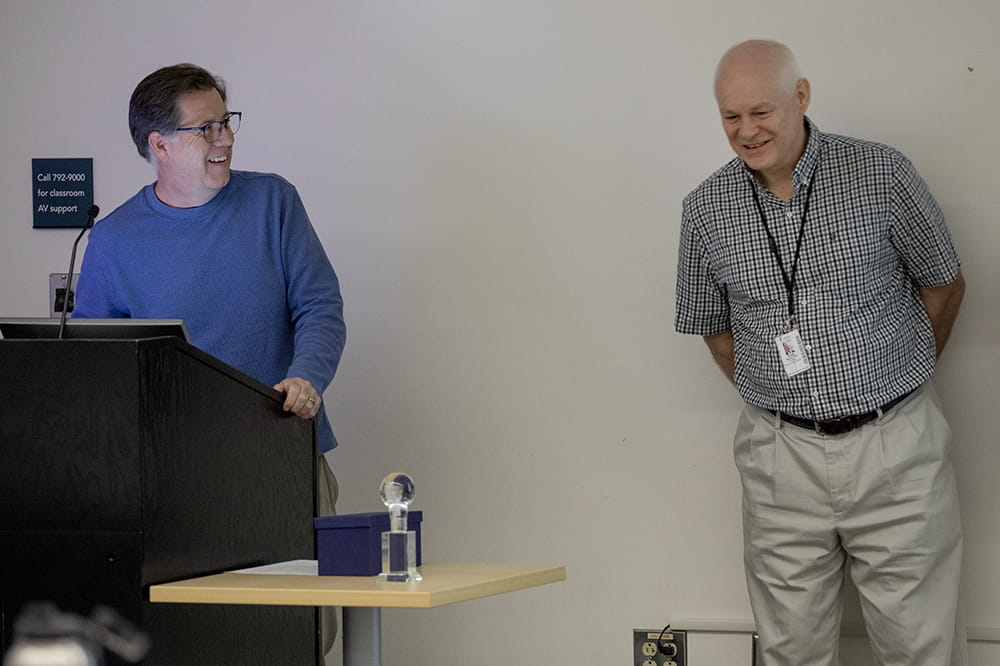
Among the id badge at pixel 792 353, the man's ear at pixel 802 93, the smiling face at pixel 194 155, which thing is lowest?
the id badge at pixel 792 353

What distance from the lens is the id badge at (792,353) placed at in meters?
2.77

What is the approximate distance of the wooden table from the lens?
1599 millimetres

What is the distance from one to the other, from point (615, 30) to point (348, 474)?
62.8 inches

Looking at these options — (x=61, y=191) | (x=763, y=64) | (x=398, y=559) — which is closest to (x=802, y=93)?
(x=763, y=64)

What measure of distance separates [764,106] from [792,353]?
0.59 m

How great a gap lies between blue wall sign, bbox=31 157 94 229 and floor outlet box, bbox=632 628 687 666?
2.22 meters

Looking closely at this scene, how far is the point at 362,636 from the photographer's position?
1.84 metres

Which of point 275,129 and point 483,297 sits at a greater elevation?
point 275,129

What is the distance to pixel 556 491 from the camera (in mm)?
3523

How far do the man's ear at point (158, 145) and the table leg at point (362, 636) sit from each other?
1448mm

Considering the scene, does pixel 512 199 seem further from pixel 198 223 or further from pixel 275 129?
pixel 198 223

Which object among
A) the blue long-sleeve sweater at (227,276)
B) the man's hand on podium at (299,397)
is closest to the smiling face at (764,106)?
the blue long-sleeve sweater at (227,276)

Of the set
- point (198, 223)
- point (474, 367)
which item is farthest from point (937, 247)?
point (198, 223)

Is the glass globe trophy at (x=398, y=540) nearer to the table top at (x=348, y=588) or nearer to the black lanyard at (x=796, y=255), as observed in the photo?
the table top at (x=348, y=588)
